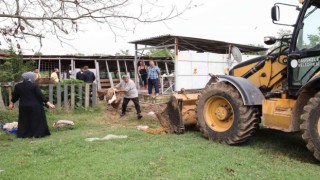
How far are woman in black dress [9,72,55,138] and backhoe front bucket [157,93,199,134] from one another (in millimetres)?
2615

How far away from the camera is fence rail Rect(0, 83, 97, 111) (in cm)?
1177

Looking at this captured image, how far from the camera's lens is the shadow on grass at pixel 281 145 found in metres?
5.66

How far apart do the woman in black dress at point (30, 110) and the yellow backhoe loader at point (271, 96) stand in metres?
2.83

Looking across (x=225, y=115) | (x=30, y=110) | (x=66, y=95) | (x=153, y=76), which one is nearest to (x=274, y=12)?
(x=225, y=115)

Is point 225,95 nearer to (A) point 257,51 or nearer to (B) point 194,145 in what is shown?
(B) point 194,145

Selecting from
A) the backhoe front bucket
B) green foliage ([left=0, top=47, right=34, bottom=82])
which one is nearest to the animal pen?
green foliage ([left=0, top=47, right=34, bottom=82])

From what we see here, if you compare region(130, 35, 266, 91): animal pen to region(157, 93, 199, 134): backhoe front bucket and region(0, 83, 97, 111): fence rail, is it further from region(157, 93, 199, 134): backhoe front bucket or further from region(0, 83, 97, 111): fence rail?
region(157, 93, 199, 134): backhoe front bucket

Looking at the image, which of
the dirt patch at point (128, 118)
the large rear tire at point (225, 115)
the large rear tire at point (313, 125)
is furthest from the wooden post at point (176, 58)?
the large rear tire at point (313, 125)

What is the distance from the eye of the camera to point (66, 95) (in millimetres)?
11836

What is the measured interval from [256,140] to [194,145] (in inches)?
50.4

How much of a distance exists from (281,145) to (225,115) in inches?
44.2

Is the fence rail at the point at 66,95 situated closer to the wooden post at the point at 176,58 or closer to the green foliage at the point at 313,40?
the wooden post at the point at 176,58

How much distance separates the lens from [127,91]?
10.9m

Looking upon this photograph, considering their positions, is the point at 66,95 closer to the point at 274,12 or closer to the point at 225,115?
the point at 225,115
